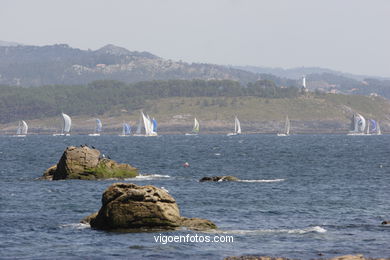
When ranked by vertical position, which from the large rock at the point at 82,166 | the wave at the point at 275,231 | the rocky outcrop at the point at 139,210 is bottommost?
the large rock at the point at 82,166

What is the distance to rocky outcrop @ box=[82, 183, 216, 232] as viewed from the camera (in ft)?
134

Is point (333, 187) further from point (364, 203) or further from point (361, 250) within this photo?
point (361, 250)

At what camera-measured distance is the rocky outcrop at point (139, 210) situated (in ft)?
134

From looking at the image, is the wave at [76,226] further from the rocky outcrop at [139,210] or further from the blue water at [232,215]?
the rocky outcrop at [139,210]

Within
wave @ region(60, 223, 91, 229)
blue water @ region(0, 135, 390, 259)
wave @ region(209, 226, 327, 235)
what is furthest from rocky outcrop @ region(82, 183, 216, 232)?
wave @ region(60, 223, 91, 229)

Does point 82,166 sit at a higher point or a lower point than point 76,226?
lower

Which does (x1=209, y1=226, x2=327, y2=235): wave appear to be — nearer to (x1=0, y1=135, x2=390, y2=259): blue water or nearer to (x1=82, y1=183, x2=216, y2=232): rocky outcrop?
(x1=0, y1=135, x2=390, y2=259): blue water

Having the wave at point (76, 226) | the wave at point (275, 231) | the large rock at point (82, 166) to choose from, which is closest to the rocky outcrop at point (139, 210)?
the wave at point (275, 231)

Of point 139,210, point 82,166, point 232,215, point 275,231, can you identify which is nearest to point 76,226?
point 139,210

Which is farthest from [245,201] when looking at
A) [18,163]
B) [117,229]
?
[18,163]

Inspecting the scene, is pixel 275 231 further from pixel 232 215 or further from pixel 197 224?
pixel 232 215

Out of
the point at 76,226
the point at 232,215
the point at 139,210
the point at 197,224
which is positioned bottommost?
the point at 76,226

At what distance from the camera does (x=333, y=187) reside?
70062 millimetres

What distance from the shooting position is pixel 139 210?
4103 cm
